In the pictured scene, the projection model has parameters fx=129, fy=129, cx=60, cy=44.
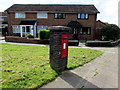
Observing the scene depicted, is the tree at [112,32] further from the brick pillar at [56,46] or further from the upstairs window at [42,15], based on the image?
the brick pillar at [56,46]

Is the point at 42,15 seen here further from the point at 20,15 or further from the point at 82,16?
the point at 82,16

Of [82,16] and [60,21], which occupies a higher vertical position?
[82,16]

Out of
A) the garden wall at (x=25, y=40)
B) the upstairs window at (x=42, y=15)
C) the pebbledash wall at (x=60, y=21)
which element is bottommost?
the garden wall at (x=25, y=40)

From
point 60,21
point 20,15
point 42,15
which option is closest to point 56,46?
point 60,21

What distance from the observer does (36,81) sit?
12.9ft

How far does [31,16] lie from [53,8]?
4512 millimetres

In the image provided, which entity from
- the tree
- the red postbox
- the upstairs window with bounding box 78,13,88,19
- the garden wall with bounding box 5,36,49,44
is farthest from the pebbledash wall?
the red postbox

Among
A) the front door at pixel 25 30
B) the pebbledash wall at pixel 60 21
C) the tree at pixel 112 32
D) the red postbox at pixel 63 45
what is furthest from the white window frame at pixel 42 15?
the red postbox at pixel 63 45

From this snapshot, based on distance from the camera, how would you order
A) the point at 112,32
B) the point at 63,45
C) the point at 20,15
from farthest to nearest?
the point at 20,15, the point at 112,32, the point at 63,45

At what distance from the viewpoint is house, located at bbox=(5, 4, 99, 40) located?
78.0ft

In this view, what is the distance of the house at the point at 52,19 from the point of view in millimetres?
23766

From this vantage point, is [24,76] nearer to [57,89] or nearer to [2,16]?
[57,89]

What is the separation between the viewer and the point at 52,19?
24.4 metres

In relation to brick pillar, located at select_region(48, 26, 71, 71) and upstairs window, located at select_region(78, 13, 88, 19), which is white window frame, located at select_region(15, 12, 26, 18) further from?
brick pillar, located at select_region(48, 26, 71, 71)
